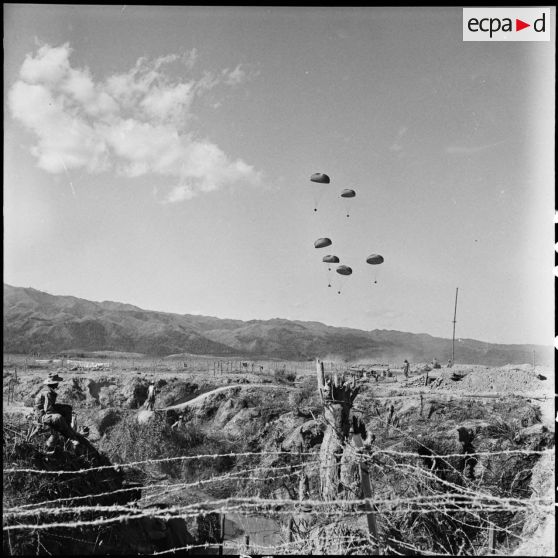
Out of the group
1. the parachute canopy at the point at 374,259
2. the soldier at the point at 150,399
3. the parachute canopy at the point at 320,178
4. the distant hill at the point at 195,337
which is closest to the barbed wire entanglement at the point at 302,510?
the parachute canopy at the point at 320,178

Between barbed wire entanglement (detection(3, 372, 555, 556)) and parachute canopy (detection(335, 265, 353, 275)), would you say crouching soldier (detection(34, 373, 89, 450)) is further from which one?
parachute canopy (detection(335, 265, 353, 275))

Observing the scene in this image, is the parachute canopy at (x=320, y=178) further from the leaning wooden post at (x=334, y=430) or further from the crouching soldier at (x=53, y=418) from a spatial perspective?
the crouching soldier at (x=53, y=418)

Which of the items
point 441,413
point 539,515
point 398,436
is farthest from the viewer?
point 441,413

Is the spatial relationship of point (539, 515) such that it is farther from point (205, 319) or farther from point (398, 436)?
point (205, 319)

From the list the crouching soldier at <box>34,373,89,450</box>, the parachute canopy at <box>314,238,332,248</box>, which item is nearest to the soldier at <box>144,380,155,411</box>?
the parachute canopy at <box>314,238,332,248</box>

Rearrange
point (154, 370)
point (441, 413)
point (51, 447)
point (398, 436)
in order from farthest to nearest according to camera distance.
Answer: point (154, 370)
point (441, 413)
point (398, 436)
point (51, 447)

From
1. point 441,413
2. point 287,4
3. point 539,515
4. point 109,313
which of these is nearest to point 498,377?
point 441,413
